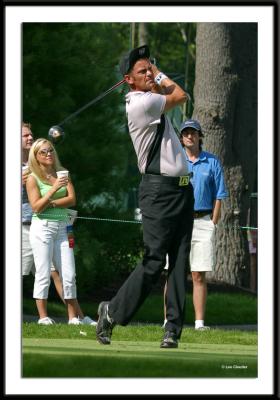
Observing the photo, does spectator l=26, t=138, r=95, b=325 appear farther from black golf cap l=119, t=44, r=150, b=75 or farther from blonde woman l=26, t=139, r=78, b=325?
black golf cap l=119, t=44, r=150, b=75

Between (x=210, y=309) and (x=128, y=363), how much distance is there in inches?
250

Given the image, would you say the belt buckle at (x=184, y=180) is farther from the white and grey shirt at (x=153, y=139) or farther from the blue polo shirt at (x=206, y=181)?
the blue polo shirt at (x=206, y=181)

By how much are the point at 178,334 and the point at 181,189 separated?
1.03 meters

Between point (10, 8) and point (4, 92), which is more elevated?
point (10, 8)

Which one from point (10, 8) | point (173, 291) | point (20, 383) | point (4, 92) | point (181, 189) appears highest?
point (10, 8)

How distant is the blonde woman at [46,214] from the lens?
1061 centimetres

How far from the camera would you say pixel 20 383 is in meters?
7.75

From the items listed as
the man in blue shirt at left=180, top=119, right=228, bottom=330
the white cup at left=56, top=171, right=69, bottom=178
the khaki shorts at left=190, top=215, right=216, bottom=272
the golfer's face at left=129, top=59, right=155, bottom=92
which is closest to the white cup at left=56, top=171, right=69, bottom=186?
the white cup at left=56, top=171, right=69, bottom=178

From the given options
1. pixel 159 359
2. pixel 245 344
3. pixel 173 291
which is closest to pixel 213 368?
pixel 159 359

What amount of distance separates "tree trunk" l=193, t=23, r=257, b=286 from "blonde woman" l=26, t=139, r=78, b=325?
4222 millimetres

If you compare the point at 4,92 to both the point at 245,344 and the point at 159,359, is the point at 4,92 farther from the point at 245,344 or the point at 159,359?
the point at 245,344

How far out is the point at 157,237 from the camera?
27.5 feet

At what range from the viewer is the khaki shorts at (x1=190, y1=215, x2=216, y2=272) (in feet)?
35.4

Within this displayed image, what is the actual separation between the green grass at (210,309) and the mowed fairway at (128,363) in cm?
528
